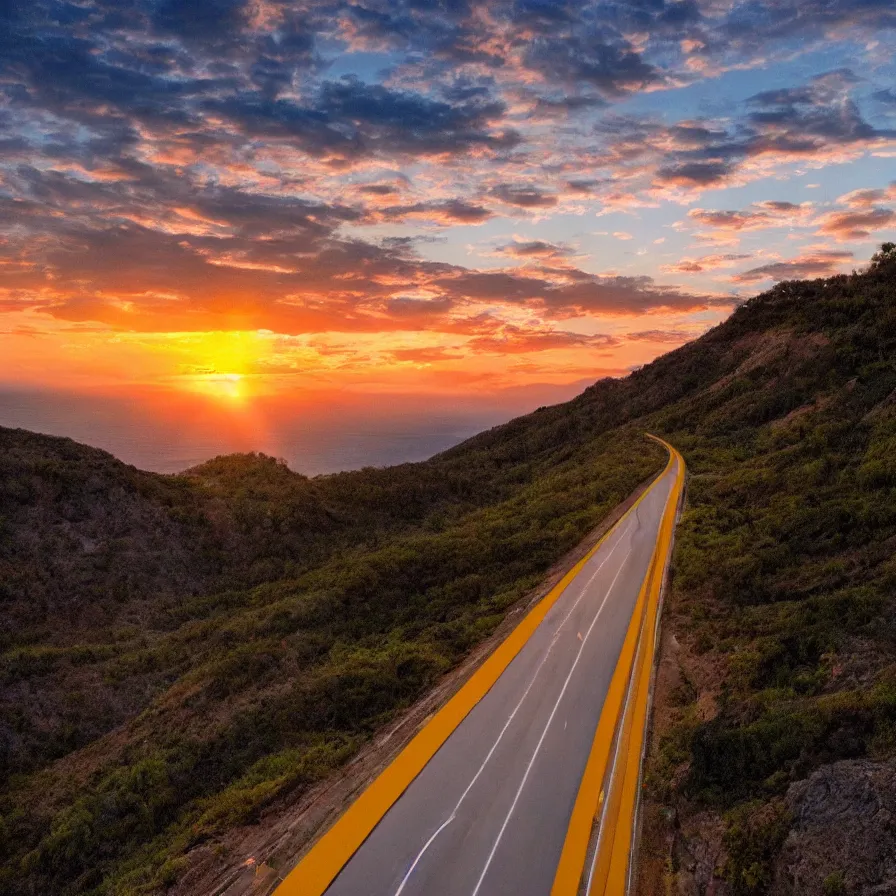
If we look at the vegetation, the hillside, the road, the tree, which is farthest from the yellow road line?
the tree

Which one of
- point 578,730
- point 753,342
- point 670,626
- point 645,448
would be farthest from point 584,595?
point 753,342

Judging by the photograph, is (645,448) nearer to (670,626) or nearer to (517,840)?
(670,626)

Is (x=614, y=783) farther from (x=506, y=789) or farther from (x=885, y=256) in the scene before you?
(x=885, y=256)

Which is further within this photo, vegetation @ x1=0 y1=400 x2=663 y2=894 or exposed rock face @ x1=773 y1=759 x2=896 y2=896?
vegetation @ x1=0 y1=400 x2=663 y2=894

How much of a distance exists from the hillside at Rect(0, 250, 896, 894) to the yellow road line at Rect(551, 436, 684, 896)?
0.52 meters

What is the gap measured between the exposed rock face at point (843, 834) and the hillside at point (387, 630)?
4 centimetres

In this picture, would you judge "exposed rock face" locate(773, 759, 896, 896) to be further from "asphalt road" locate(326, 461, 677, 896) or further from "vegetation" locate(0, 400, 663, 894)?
"vegetation" locate(0, 400, 663, 894)

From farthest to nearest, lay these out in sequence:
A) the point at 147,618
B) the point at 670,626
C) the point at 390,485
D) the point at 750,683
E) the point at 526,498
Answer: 1. the point at 390,485
2. the point at 526,498
3. the point at 147,618
4. the point at 670,626
5. the point at 750,683

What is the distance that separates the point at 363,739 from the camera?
610 inches

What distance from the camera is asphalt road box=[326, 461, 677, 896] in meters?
10.2

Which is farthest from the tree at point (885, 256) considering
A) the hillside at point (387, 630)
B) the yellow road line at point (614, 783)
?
the yellow road line at point (614, 783)

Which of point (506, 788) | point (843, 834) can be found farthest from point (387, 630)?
point (843, 834)

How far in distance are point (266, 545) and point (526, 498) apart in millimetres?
19192

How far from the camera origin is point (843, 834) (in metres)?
7.86
